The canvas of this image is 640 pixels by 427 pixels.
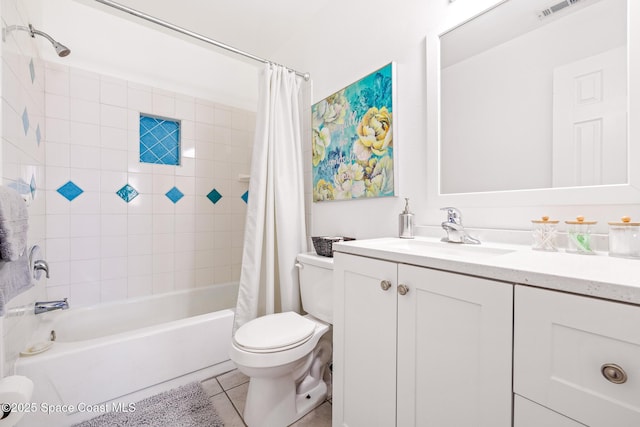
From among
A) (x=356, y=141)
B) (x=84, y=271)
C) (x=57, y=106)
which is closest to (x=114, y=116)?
(x=57, y=106)

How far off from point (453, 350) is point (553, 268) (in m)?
0.31

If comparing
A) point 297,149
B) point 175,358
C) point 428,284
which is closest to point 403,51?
point 297,149

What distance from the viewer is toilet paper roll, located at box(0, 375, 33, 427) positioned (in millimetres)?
802

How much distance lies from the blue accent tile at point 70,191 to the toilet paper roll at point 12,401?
1.34 metres

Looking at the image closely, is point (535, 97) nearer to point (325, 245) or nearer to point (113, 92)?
point (325, 245)

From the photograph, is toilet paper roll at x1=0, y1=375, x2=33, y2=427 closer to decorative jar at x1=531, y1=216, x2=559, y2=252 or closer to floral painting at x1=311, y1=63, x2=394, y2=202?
floral painting at x1=311, y1=63, x2=394, y2=202

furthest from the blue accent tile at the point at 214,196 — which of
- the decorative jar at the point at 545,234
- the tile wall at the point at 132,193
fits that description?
the decorative jar at the point at 545,234

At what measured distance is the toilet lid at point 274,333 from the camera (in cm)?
115

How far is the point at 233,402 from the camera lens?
143 centimetres

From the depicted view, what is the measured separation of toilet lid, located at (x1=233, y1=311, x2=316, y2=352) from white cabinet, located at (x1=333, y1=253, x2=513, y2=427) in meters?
0.24

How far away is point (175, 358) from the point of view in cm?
153

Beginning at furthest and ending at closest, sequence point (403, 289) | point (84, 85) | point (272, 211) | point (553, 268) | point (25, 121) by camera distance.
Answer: point (84, 85)
point (272, 211)
point (25, 121)
point (403, 289)
point (553, 268)

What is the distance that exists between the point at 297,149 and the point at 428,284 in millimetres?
1355

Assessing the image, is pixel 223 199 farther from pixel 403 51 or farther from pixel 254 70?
pixel 403 51
